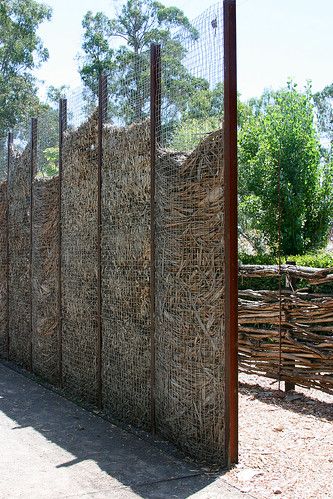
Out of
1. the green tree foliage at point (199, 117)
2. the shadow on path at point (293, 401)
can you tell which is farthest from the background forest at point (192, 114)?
the shadow on path at point (293, 401)

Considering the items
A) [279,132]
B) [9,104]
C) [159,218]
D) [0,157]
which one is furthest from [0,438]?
[9,104]

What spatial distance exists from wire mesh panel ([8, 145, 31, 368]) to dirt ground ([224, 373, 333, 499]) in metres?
3.07

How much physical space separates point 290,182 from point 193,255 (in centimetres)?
1048

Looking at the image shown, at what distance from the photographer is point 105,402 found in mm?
5793

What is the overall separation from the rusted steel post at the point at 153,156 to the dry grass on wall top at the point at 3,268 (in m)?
4.64

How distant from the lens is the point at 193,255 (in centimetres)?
445

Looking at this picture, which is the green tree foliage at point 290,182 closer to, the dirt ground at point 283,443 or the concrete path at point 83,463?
the dirt ground at point 283,443

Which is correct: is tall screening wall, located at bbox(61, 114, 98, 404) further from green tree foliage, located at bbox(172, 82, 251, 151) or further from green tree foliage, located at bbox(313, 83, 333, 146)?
green tree foliage, located at bbox(313, 83, 333, 146)

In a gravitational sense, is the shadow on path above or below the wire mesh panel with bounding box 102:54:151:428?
below

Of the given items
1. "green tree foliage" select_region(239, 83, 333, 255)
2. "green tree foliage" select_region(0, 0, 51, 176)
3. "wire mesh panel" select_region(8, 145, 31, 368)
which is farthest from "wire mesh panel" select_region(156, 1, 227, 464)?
"green tree foliage" select_region(0, 0, 51, 176)

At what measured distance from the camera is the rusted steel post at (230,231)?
13.4 feet

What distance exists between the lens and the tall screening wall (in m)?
6.11

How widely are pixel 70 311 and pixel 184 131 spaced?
2.67 metres

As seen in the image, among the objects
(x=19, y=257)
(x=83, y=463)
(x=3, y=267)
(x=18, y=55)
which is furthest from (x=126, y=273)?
(x=18, y=55)
